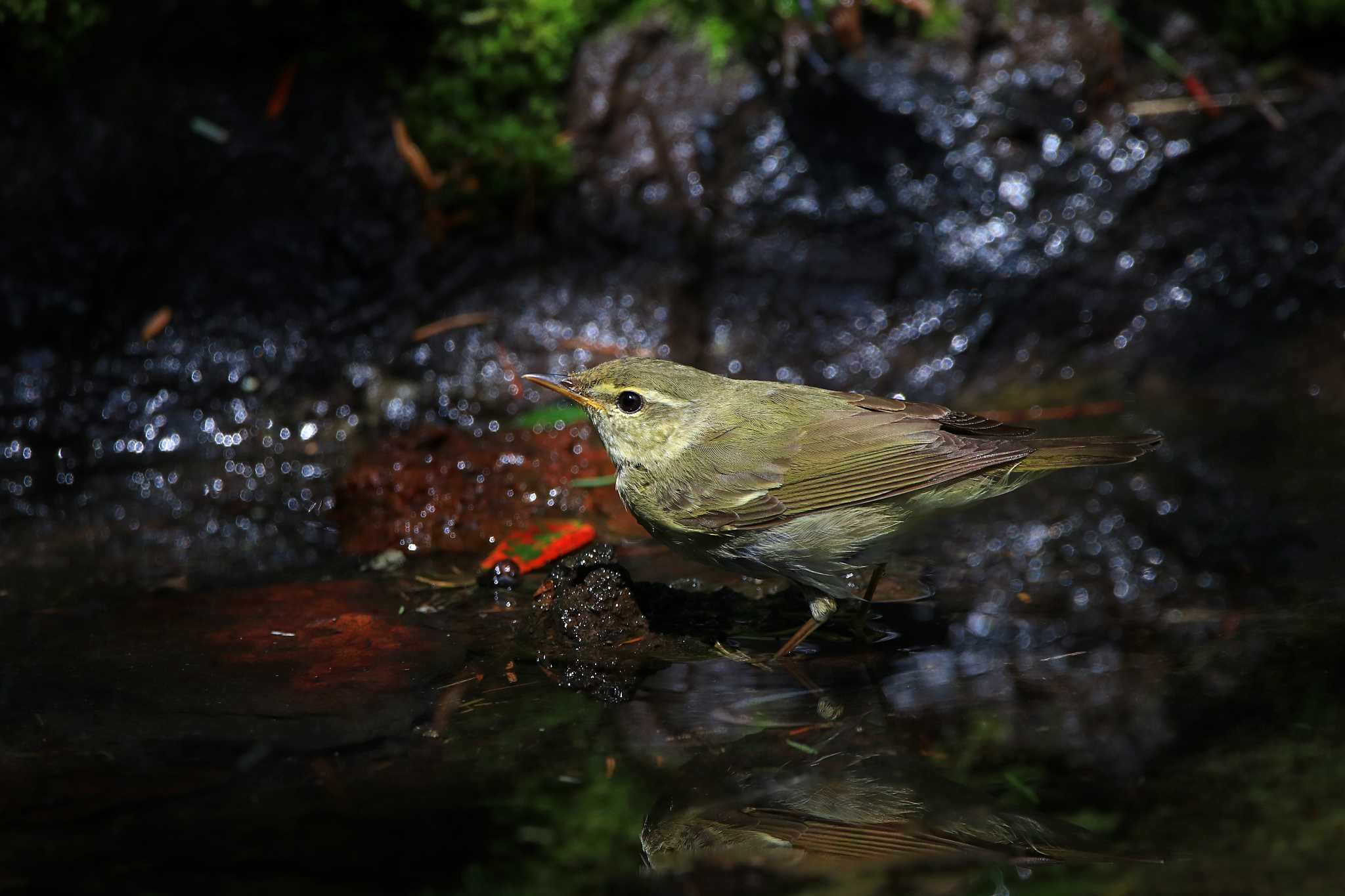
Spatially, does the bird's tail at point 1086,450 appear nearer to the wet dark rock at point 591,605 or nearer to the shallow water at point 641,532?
the shallow water at point 641,532

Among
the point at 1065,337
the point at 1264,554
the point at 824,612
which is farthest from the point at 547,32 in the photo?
the point at 1264,554

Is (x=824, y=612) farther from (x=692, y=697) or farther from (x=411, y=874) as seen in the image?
(x=411, y=874)

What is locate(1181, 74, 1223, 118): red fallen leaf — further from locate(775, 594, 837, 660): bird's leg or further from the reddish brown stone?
locate(775, 594, 837, 660): bird's leg

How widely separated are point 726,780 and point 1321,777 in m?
1.41

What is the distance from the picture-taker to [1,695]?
3619 millimetres

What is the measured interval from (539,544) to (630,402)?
2.27 feet

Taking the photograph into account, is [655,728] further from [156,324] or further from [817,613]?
[156,324]

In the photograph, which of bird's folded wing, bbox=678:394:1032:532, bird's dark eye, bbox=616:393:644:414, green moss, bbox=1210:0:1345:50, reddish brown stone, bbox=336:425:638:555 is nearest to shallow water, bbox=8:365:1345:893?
reddish brown stone, bbox=336:425:638:555

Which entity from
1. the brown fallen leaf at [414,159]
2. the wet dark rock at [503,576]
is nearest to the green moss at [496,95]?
the brown fallen leaf at [414,159]

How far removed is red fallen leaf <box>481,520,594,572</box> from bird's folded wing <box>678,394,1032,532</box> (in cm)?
75

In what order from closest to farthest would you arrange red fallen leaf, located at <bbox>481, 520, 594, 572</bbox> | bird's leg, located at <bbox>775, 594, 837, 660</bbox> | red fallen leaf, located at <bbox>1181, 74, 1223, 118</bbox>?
bird's leg, located at <bbox>775, 594, 837, 660</bbox>, red fallen leaf, located at <bbox>481, 520, 594, 572</bbox>, red fallen leaf, located at <bbox>1181, 74, 1223, 118</bbox>

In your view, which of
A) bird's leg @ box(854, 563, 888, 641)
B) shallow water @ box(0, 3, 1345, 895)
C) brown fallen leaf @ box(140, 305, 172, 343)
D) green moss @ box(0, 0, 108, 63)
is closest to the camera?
shallow water @ box(0, 3, 1345, 895)

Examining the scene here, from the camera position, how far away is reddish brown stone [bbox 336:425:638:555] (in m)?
5.16

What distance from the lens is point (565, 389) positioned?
4730 mm
